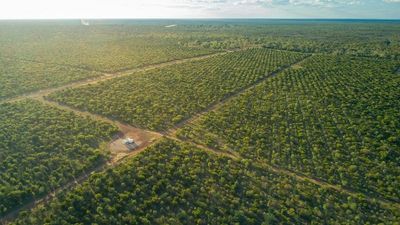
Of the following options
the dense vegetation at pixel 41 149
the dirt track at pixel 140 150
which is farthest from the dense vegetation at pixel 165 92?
the dense vegetation at pixel 41 149

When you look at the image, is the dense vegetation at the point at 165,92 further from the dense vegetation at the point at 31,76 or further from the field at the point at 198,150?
the dense vegetation at the point at 31,76

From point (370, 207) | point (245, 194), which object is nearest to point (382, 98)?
point (370, 207)

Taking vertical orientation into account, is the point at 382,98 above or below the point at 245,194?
above

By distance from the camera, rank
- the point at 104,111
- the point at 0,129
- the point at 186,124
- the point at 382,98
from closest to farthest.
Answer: the point at 0,129 → the point at 186,124 → the point at 104,111 → the point at 382,98

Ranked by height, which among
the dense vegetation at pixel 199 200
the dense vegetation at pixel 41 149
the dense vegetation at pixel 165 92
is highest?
the dense vegetation at pixel 165 92

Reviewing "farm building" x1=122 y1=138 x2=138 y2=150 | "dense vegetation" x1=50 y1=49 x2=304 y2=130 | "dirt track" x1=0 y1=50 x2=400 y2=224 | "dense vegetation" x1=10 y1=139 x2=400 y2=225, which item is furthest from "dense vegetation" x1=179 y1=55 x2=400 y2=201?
"farm building" x1=122 y1=138 x2=138 y2=150

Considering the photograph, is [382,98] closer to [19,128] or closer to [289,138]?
[289,138]
